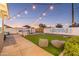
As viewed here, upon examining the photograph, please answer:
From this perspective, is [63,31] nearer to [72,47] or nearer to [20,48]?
[72,47]

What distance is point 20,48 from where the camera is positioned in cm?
289

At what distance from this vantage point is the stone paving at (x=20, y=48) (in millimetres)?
2865

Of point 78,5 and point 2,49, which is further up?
point 78,5

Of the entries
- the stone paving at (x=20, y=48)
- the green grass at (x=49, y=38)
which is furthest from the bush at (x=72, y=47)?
the stone paving at (x=20, y=48)

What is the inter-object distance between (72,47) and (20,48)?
88 centimetres

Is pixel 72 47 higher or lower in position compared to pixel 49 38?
lower

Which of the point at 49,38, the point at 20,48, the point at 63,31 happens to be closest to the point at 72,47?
the point at 63,31

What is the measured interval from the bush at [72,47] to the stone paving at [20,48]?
32cm

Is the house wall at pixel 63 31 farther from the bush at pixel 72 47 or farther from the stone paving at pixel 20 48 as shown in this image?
the stone paving at pixel 20 48

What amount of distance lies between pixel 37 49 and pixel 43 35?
0.86 ft

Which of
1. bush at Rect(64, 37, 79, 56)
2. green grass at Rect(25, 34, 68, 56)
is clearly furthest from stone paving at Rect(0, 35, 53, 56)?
bush at Rect(64, 37, 79, 56)

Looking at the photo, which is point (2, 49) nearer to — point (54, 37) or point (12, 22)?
point (12, 22)

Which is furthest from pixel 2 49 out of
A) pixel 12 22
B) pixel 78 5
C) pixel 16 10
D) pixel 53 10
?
pixel 78 5

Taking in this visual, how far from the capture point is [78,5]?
9.51 ft
